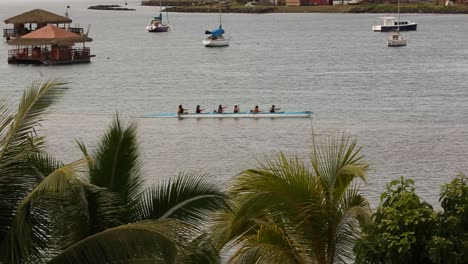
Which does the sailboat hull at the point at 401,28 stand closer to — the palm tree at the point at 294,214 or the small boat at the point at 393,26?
the small boat at the point at 393,26

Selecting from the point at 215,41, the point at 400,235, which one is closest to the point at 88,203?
the point at 400,235

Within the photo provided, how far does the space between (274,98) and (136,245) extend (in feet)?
204

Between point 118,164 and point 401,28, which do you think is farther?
point 401,28

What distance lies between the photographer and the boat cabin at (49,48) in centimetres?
9419

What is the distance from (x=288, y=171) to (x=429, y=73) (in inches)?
3165

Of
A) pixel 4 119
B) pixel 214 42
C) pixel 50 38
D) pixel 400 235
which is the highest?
pixel 4 119

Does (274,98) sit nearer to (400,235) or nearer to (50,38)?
(50,38)

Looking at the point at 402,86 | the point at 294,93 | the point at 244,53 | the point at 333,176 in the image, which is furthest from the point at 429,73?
the point at 333,176

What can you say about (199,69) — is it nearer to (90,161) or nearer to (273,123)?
(273,123)

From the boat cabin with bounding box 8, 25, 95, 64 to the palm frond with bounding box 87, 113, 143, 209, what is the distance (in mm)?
80828

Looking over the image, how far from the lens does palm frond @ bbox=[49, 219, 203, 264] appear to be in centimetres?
1093

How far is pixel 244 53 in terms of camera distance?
12106 cm

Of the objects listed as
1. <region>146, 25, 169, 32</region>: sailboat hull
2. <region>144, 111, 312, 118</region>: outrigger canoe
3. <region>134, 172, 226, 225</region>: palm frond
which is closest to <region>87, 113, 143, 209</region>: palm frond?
<region>134, 172, 226, 225</region>: palm frond

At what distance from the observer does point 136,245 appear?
11078 millimetres
